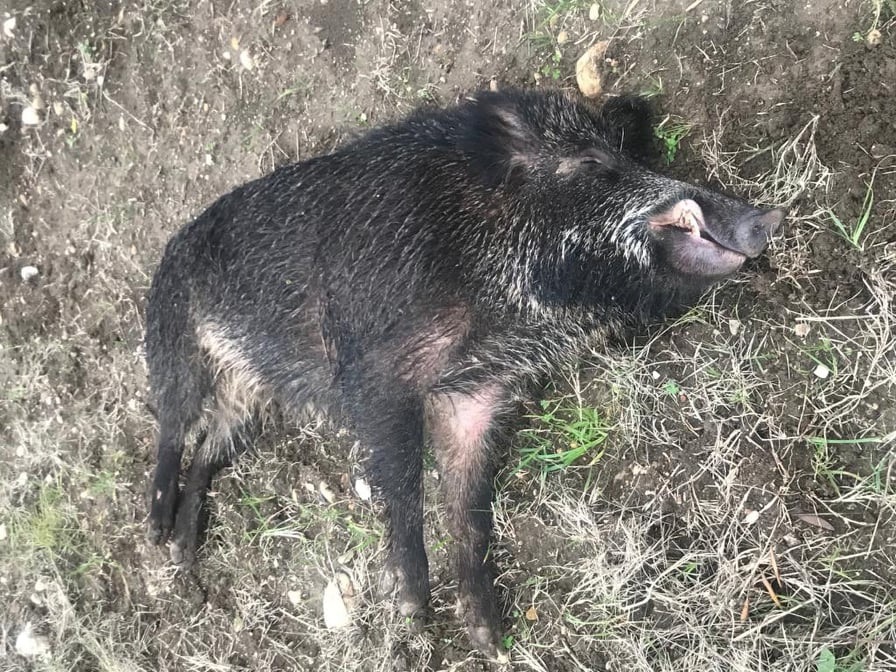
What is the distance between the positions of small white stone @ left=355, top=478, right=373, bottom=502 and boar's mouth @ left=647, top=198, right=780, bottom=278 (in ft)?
6.36

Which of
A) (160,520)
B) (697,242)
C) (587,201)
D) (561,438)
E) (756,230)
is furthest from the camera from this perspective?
(160,520)

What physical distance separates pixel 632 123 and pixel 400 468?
1.86 metres

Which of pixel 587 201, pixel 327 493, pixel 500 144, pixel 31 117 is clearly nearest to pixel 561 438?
pixel 587 201

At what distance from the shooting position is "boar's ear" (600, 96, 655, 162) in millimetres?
2963

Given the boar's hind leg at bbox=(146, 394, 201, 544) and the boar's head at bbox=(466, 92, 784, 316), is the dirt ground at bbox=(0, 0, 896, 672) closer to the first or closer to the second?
the boar's hind leg at bbox=(146, 394, 201, 544)

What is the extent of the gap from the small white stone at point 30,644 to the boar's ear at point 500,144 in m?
3.79

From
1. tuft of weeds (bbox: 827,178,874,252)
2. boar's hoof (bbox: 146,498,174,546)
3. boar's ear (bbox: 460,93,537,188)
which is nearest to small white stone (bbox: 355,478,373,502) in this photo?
boar's hoof (bbox: 146,498,174,546)

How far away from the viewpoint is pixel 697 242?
254 cm

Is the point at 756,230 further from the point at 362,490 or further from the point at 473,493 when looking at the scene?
the point at 362,490

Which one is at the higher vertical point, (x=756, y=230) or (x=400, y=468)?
(x=756, y=230)

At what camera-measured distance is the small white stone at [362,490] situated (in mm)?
3506

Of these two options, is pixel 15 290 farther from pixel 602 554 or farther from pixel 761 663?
pixel 761 663

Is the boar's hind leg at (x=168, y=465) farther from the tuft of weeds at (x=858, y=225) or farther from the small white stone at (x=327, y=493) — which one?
the tuft of weeds at (x=858, y=225)

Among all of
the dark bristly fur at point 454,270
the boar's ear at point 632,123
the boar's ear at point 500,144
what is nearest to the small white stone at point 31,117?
the dark bristly fur at point 454,270
